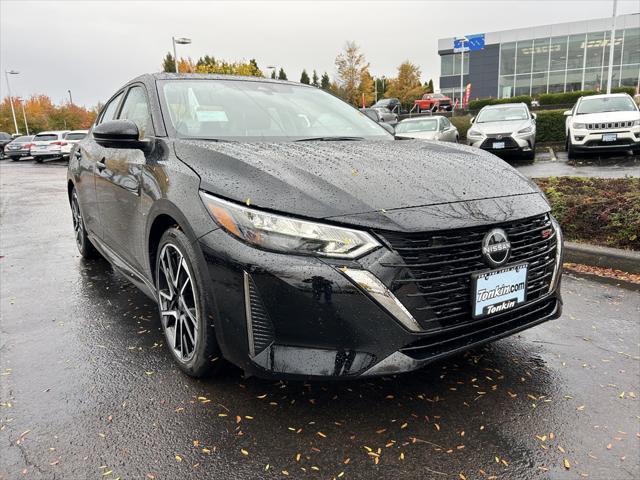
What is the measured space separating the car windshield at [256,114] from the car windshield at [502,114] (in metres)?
10.8

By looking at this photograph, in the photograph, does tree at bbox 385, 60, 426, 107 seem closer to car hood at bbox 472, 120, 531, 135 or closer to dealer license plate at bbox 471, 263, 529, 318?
car hood at bbox 472, 120, 531, 135

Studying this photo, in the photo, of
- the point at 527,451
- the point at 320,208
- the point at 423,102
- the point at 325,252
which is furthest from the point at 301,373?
the point at 423,102

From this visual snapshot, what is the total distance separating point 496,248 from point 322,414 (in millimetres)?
1118

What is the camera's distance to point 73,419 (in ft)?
7.89

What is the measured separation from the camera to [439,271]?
6.93 feet

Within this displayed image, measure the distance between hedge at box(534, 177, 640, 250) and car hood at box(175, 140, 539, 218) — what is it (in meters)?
2.59

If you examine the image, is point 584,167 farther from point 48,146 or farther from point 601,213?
point 48,146

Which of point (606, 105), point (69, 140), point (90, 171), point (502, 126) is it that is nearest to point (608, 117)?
point (606, 105)

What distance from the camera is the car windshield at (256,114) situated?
309 cm

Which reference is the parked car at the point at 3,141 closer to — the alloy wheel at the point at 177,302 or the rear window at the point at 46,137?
the rear window at the point at 46,137

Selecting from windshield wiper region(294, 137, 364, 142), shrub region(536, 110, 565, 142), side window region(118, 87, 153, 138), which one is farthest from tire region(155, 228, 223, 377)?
shrub region(536, 110, 565, 142)

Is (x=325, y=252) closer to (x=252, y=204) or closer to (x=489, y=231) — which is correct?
(x=252, y=204)

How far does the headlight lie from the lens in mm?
2049

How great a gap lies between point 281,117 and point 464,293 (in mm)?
1879
